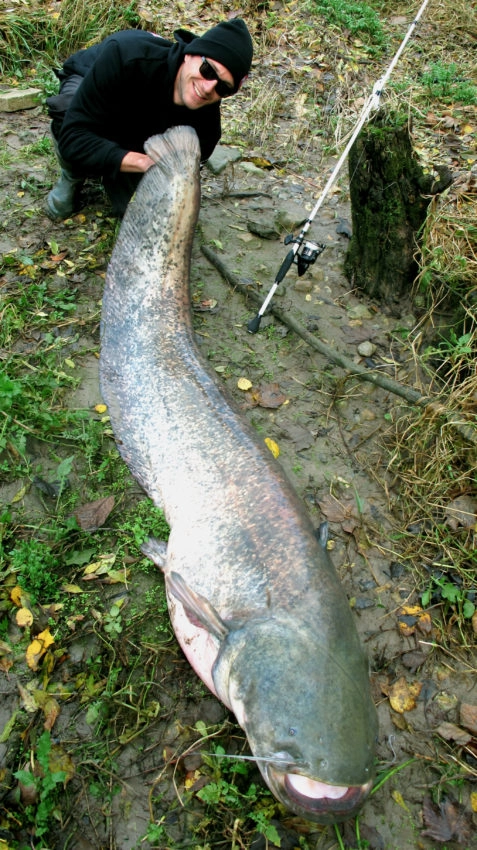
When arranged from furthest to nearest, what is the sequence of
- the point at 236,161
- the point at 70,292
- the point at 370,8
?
the point at 370,8, the point at 236,161, the point at 70,292

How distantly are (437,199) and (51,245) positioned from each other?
276 centimetres

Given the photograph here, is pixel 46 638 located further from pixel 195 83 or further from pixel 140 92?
pixel 140 92

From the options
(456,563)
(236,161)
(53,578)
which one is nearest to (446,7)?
(236,161)

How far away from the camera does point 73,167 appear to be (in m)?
4.04

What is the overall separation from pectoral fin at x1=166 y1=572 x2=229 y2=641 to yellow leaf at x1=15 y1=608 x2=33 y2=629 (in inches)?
26.3

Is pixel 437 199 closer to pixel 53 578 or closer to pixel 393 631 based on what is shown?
pixel 393 631

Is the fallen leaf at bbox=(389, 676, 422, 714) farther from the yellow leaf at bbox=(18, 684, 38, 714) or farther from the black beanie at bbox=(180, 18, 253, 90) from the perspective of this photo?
the black beanie at bbox=(180, 18, 253, 90)

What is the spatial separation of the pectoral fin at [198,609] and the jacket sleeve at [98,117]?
276 cm

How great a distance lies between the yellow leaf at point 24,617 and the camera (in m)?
2.32

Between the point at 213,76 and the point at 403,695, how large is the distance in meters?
3.46

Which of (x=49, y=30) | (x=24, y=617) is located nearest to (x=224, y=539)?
(x=24, y=617)

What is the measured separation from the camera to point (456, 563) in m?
2.74

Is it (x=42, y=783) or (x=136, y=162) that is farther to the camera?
(x=136, y=162)

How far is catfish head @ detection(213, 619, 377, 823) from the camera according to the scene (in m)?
1.70
